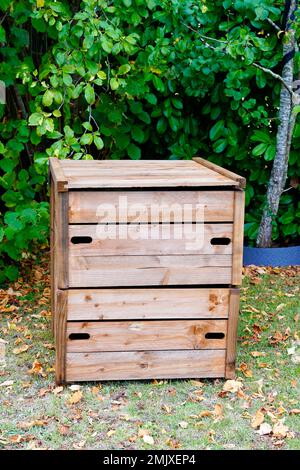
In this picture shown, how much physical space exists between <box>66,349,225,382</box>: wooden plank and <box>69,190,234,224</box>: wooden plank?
58 centimetres

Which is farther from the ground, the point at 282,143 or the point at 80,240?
the point at 282,143

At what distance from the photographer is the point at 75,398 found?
3.11m

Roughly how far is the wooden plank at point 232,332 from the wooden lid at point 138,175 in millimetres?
479

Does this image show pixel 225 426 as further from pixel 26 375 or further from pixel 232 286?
pixel 26 375

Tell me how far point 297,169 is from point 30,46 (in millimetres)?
1950

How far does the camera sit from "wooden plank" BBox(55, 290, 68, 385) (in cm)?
314

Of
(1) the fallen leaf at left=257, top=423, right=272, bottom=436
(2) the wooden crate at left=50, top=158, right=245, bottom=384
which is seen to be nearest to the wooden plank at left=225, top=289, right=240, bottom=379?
(2) the wooden crate at left=50, top=158, right=245, bottom=384

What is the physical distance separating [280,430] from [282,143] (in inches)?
95.9

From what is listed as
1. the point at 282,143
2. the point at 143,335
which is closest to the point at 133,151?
the point at 282,143

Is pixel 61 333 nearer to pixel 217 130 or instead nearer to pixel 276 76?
pixel 217 130

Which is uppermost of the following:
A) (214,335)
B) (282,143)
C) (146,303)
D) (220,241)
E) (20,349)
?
(282,143)

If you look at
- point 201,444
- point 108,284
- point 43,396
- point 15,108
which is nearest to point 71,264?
point 108,284

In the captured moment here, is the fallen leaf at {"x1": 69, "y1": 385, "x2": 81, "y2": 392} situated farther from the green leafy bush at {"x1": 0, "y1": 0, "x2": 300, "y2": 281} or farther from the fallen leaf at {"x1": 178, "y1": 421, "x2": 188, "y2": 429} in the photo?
the green leafy bush at {"x1": 0, "y1": 0, "x2": 300, "y2": 281}

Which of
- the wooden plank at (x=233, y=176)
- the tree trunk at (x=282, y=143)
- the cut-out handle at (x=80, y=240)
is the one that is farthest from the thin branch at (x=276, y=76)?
the cut-out handle at (x=80, y=240)
